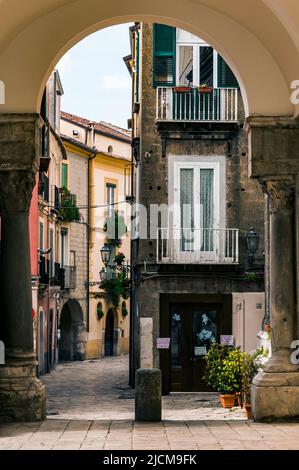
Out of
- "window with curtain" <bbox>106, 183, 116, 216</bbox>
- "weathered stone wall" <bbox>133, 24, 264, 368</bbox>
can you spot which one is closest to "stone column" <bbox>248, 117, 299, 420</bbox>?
"weathered stone wall" <bbox>133, 24, 264, 368</bbox>

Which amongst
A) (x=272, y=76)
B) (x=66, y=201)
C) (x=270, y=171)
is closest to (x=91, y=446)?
(x=270, y=171)

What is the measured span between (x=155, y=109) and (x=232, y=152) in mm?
2183

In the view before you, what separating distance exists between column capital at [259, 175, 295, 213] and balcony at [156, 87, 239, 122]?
40.3 feet

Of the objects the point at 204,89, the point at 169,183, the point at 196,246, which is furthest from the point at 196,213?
the point at 204,89

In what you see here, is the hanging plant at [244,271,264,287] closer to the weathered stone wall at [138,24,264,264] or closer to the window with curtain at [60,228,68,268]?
the weathered stone wall at [138,24,264,264]

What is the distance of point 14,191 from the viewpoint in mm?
11609

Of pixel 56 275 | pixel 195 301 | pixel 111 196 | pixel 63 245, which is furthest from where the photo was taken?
pixel 111 196

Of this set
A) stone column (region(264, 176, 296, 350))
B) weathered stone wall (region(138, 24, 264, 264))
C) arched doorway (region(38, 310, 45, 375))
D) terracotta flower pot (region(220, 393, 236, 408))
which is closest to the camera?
stone column (region(264, 176, 296, 350))

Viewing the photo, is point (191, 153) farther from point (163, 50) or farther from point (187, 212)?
point (163, 50)

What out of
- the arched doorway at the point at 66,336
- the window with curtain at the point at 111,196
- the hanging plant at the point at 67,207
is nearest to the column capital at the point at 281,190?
the hanging plant at the point at 67,207

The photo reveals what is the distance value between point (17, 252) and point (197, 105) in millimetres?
12992

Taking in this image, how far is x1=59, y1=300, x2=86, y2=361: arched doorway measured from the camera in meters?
41.0

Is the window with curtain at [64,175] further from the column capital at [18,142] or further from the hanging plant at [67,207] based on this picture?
the column capital at [18,142]

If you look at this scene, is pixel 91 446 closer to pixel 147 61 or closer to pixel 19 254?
pixel 19 254
